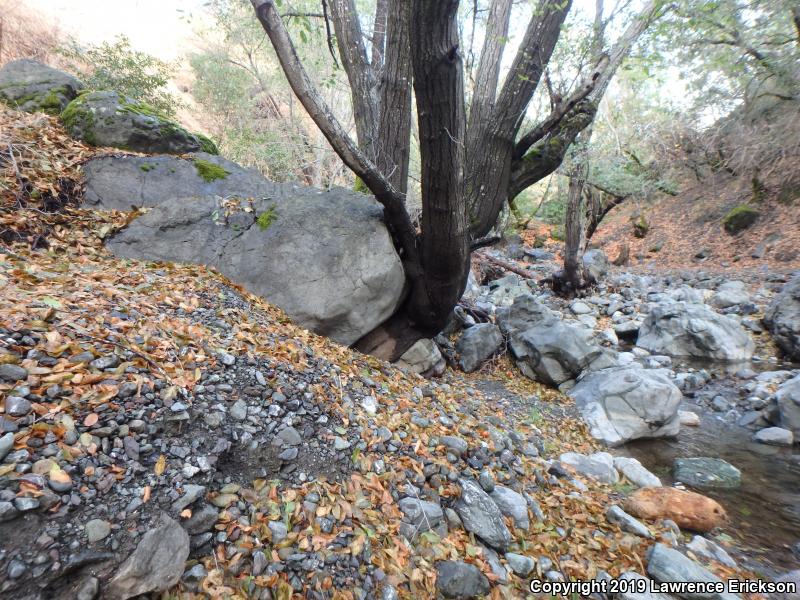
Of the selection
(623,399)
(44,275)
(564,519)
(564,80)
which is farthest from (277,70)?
(564,519)

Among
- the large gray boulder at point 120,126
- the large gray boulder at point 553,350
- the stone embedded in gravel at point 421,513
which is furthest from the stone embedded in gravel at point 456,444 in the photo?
the large gray boulder at point 120,126

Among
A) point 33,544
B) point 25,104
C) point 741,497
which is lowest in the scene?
point 741,497

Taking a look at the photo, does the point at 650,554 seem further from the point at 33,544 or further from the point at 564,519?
the point at 33,544

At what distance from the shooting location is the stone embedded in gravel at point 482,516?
2.17 m

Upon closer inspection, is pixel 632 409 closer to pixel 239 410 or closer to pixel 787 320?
pixel 239 410

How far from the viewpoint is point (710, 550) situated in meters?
2.50

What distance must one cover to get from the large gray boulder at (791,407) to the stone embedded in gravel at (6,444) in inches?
252

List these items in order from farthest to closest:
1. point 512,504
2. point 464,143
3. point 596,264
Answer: point 596,264 < point 464,143 < point 512,504

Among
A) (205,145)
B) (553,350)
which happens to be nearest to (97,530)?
(553,350)

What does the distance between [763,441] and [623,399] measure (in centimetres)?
154

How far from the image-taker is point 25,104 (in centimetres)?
453

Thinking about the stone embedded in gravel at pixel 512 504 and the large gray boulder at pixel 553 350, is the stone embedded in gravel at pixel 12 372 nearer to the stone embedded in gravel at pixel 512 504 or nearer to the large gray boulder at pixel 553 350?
the stone embedded in gravel at pixel 512 504

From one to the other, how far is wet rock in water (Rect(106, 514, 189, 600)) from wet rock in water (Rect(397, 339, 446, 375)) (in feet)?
10.3

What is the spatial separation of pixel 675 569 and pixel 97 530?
2848 mm
